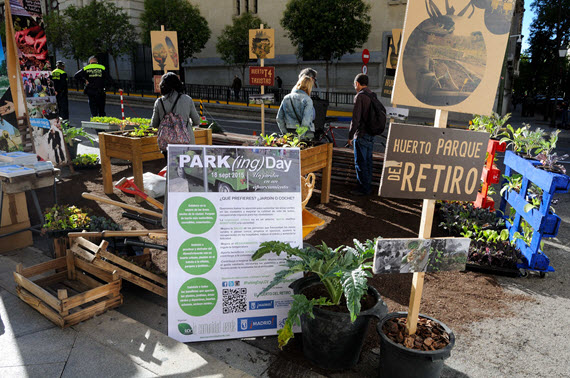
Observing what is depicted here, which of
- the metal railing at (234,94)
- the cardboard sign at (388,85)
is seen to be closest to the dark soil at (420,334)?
the cardboard sign at (388,85)

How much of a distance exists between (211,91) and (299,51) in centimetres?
642

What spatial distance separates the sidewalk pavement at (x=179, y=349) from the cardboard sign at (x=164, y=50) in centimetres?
734

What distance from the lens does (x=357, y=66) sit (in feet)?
88.7

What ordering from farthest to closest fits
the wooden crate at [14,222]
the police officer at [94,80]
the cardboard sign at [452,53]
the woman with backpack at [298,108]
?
the police officer at [94,80] → the woman with backpack at [298,108] → the wooden crate at [14,222] → the cardboard sign at [452,53]

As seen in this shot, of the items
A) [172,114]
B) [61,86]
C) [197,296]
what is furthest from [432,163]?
[61,86]

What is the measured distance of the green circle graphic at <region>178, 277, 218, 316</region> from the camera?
10.7 ft

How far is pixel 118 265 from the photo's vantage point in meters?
3.91

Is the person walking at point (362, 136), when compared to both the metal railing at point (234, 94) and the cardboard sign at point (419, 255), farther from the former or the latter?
the metal railing at point (234, 94)

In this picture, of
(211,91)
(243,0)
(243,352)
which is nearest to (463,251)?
(243,352)

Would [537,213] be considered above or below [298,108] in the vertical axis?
below

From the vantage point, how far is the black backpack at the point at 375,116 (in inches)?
269

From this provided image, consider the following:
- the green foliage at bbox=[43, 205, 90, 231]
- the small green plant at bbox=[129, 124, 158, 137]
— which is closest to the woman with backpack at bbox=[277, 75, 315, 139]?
the small green plant at bbox=[129, 124, 158, 137]

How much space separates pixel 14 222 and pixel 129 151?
2.13m

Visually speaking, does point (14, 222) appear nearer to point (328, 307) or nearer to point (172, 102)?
point (172, 102)
